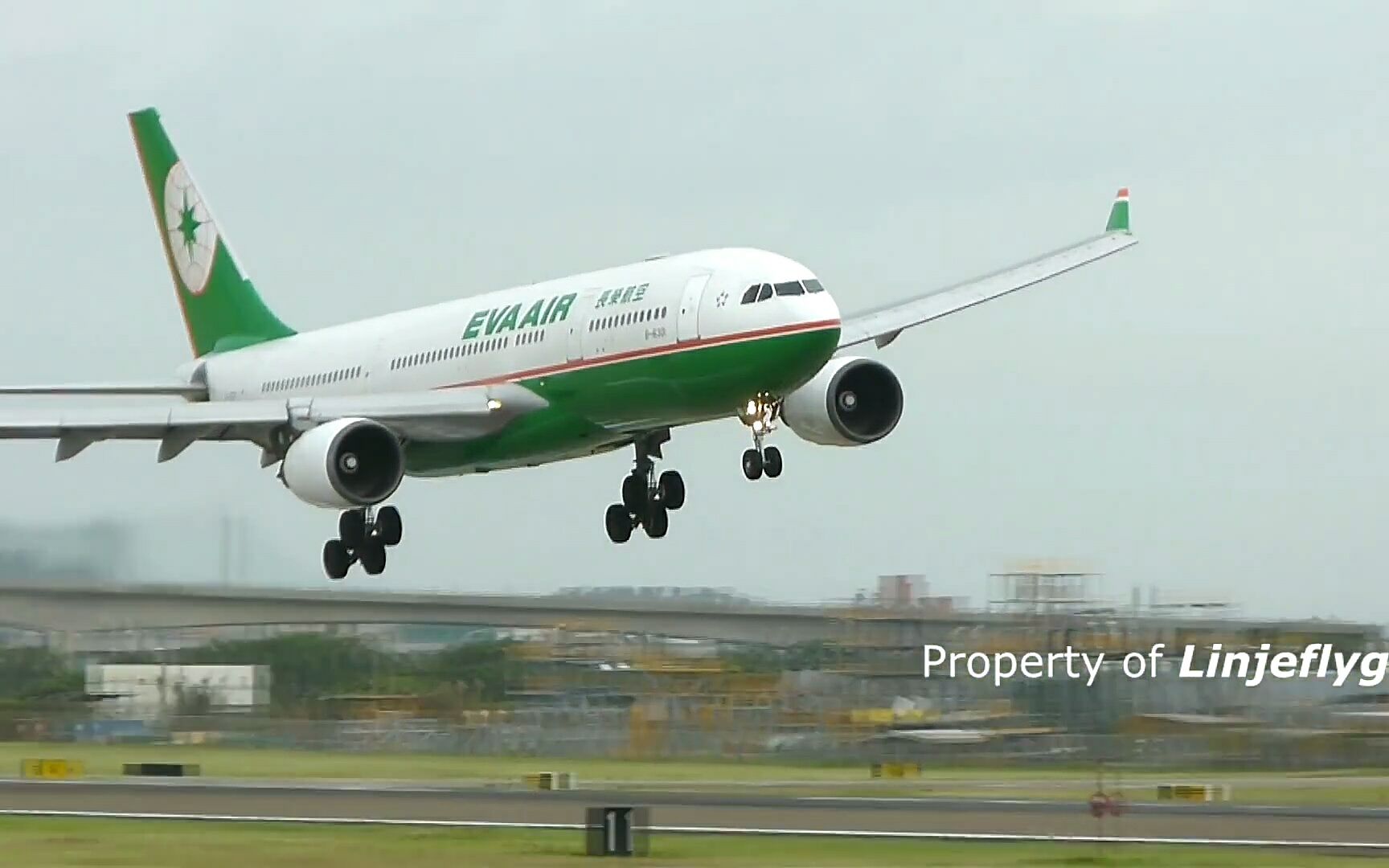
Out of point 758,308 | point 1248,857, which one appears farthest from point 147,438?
point 1248,857

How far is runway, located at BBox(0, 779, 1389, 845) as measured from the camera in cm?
4422

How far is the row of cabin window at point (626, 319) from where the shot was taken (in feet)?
154

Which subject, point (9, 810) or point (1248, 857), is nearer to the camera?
point (1248, 857)

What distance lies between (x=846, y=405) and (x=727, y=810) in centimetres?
799

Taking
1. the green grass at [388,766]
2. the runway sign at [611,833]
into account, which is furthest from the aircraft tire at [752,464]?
the green grass at [388,766]

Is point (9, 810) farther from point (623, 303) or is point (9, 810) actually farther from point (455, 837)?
point (623, 303)

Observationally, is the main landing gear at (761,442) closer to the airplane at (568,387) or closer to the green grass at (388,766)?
the airplane at (568,387)

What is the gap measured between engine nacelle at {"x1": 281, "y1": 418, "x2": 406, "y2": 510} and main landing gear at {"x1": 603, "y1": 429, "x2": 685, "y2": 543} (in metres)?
4.76

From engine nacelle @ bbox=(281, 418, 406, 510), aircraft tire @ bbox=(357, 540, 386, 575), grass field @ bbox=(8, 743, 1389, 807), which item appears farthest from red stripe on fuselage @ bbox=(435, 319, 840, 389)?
grass field @ bbox=(8, 743, 1389, 807)

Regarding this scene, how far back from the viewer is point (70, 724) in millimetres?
68500

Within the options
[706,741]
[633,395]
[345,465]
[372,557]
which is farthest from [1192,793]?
[345,465]

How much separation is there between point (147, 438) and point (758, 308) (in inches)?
584

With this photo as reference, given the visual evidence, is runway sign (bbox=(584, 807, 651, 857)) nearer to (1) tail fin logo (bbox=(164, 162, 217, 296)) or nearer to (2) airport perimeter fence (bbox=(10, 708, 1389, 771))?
(2) airport perimeter fence (bbox=(10, 708, 1389, 771))

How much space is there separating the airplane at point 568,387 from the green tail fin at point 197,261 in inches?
269
